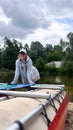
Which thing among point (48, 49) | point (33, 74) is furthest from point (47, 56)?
point (33, 74)

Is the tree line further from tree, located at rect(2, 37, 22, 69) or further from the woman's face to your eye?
the woman's face

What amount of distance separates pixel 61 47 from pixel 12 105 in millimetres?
105103

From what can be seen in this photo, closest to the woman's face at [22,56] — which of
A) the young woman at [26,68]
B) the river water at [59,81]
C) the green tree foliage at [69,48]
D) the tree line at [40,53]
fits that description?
the young woman at [26,68]

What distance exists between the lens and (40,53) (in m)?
108

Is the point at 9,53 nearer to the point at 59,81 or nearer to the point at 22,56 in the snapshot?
the point at 59,81

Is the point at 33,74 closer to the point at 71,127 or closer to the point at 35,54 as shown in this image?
the point at 71,127

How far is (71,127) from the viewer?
275 inches

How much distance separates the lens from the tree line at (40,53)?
76.9m

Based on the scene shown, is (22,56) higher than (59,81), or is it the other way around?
(22,56)

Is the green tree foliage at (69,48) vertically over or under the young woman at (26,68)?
over

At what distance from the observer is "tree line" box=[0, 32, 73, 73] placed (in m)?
76.9

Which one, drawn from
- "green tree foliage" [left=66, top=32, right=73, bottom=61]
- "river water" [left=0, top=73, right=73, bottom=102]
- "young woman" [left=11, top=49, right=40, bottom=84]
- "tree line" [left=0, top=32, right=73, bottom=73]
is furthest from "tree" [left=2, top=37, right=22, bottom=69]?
"young woman" [left=11, top=49, right=40, bottom=84]

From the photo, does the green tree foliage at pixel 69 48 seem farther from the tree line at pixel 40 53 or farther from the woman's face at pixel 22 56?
the woman's face at pixel 22 56

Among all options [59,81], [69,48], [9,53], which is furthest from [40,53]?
[59,81]
